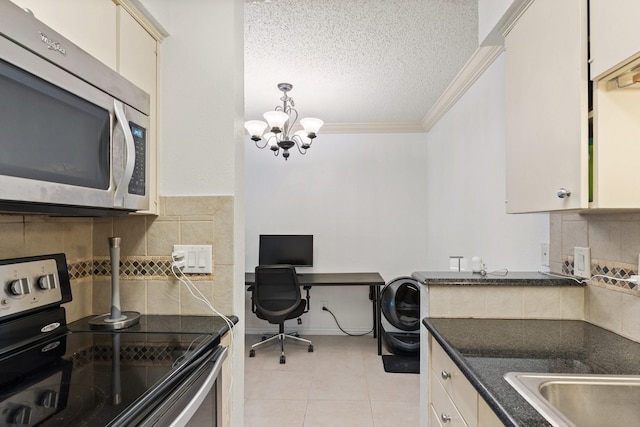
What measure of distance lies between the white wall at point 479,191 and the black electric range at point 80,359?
1.71m

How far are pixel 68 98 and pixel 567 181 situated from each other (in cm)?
143

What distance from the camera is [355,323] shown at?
4070 millimetres

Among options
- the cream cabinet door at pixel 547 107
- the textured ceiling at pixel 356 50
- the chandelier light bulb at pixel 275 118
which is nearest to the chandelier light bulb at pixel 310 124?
the chandelier light bulb at pixel 275 118

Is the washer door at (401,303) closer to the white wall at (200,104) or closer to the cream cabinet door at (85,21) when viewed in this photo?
the white wall at (200,104)

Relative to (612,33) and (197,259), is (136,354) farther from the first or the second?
(612,33)

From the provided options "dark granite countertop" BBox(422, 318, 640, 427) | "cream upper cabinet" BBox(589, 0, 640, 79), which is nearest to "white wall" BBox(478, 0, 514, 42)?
"cream upper cabinet" BBox(589, 0, 640, 79)

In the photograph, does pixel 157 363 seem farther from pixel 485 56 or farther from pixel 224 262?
pixel 485 56

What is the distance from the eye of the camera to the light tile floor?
7.66 ft

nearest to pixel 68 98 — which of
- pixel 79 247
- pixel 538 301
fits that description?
pixel 79 247

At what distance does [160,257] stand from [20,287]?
45cm

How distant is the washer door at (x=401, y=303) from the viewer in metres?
3.54

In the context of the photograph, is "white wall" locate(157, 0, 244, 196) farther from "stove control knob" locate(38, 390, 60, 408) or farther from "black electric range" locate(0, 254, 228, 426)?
A: "stove control knob" locate(38, 390, 60, 408)

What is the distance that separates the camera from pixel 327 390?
2719mm

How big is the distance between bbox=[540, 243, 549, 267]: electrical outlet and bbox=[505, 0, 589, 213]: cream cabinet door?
18.9 inches
